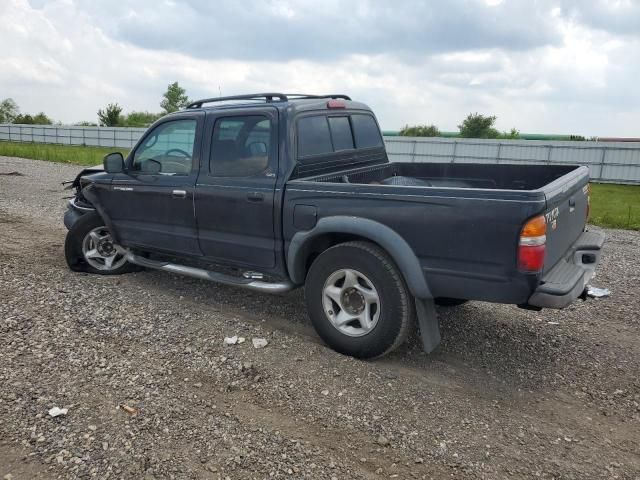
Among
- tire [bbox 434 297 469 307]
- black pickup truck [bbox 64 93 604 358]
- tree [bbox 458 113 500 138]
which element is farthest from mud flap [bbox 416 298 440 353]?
tree [bbox 458 113 500 138]

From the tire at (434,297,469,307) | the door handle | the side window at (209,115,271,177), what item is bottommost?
the tire at (434,297,469,307)

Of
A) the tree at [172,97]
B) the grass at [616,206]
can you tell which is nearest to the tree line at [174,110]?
the tree at [172,97]

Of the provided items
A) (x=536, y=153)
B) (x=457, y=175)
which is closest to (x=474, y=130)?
(x=536, y=153)

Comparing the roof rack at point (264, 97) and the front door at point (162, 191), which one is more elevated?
the roof rack at point (264, 97)

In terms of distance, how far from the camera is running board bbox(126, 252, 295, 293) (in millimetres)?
4450

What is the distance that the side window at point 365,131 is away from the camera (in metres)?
5.34

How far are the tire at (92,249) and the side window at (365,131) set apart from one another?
2.95 meters

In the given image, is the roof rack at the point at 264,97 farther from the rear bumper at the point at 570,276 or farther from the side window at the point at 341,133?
the rear bumper at the point at 570,276

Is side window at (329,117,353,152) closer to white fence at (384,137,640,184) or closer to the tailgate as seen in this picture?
the tailgate

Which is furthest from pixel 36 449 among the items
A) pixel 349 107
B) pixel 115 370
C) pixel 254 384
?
pixel 349 107

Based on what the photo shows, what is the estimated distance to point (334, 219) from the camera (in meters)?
3.93

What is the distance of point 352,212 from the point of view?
12.7 feet

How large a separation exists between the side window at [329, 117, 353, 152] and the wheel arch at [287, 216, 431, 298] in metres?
1.15

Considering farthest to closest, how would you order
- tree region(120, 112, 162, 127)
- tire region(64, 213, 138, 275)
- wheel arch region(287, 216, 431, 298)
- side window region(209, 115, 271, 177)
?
1. tree region(120, 112, 162, 127)
2. tire region(64, 213, 138, 275)
3. side window region(209, 115, 271, 177)
4. wheel arch region(287, 216, 431, 298)
